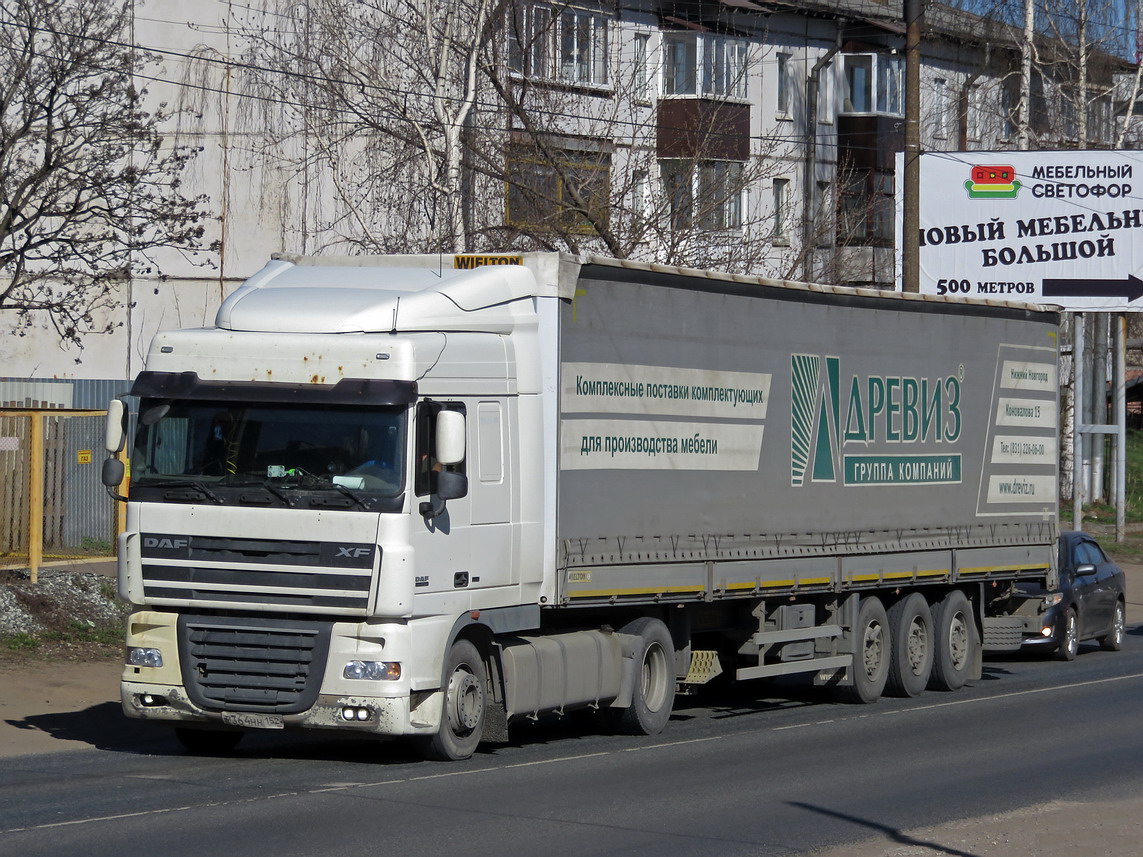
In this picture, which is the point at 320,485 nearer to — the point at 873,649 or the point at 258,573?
the point at 258,573

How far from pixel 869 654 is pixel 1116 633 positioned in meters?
6.78

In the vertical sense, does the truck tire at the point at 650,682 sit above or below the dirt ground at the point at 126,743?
above

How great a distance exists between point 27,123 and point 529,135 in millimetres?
6623

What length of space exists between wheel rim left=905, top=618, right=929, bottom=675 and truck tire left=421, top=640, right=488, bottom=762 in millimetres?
6288

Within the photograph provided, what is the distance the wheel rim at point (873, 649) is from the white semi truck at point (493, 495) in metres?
0.23

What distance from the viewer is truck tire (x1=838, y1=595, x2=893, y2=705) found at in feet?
51.6

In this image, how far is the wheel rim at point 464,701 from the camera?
11242mm

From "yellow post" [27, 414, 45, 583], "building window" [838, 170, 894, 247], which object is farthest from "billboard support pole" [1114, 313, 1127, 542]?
"yellow post" [27, 414, 45, 583]

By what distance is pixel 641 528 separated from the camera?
12.8 m

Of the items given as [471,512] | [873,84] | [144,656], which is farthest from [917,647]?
[873,84]

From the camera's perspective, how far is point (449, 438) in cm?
1078

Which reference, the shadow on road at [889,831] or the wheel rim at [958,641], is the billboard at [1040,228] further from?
the shadow on road at [889,831]

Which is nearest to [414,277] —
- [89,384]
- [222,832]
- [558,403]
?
[558,403]

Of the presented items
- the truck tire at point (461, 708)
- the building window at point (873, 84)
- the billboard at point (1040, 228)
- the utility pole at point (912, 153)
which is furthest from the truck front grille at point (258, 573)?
the building window at point (873, 84)
